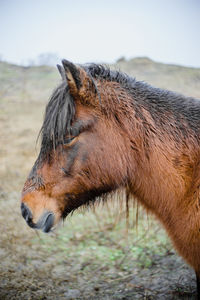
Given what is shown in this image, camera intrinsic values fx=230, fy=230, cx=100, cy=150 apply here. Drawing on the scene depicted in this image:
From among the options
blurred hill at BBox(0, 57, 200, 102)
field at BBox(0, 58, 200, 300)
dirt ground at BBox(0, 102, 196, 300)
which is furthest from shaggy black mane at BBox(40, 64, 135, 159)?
blurred hill at BBox(0, 57, 200, 102)

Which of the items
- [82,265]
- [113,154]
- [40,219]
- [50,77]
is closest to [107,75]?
[113,154]

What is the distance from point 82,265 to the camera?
4012 mm

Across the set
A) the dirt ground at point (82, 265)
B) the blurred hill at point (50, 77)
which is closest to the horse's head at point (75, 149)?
the dirt ground at point (82, 265)

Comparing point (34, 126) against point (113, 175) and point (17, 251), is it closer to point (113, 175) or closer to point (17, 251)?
point (17, 251)

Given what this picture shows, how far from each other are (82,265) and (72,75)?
332cm

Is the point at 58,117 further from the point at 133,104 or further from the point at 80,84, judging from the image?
the point at 133,104

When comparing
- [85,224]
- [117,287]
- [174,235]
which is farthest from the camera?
[85,224]

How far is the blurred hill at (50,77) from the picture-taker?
10.8m

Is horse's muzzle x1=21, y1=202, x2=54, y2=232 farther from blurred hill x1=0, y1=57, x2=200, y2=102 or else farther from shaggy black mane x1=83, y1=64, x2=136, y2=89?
blurred hill x1=0, y1=57, x2=200, y2=102

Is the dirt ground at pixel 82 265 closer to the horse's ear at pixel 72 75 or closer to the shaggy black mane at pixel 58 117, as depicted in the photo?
the shaggy black mane at pixel 58 117

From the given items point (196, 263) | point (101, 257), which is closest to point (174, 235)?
point (196, 263)

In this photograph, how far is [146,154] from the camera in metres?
2.32

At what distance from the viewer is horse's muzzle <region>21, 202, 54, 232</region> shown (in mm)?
2182

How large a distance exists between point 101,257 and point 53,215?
242 cm
